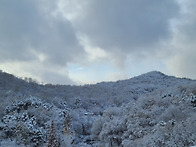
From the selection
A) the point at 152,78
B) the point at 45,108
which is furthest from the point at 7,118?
the point at 152,78

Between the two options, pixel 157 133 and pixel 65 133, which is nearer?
pixel 157 133

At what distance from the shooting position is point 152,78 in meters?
115

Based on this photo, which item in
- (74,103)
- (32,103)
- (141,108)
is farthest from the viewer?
(74,103)

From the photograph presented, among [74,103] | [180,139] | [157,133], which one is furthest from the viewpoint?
[74,103]

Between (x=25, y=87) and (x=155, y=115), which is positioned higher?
(x=25, y=87)

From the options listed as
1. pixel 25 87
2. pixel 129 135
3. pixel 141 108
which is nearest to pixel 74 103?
pixel 25 87

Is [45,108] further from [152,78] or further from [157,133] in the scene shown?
[152,78]

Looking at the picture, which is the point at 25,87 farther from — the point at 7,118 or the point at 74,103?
the point at 7,118

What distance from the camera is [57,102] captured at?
6262 cm

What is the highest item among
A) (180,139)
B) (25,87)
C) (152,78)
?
(152,78)

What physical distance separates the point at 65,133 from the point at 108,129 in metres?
8.35

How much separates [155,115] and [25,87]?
1956 inches

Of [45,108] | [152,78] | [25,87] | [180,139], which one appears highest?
[152,78]

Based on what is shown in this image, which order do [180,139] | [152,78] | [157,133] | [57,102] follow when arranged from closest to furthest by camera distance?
[180,139]
[157,133]
[57,102]
[152,78]
